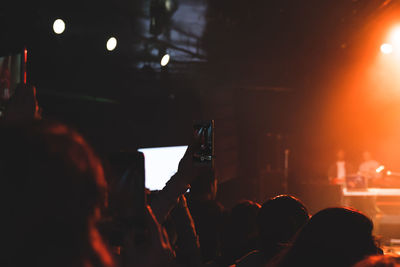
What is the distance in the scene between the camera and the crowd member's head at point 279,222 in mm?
2053

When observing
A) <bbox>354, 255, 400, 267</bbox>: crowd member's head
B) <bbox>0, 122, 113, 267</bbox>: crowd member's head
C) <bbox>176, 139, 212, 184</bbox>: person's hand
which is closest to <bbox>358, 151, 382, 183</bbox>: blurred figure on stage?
<bbox>176, 139, 212, 184</bbox>: person's hand

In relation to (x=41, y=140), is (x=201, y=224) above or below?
below

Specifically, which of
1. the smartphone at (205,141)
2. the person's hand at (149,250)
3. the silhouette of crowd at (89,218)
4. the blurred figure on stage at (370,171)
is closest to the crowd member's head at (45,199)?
the silhouette of crowd at (89,218)

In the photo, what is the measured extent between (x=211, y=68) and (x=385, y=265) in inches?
330

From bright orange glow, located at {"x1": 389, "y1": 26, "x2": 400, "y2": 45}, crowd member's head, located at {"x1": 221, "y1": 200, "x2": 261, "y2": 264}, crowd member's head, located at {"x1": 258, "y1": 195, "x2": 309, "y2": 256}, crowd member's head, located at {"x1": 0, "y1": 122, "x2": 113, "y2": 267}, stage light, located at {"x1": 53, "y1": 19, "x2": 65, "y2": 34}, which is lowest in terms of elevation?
crowd member's head, located at {"x1": 221, "y1": 200, "x2": 261, "y2": 264}

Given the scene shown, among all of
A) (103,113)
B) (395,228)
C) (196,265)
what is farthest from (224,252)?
(395,228)

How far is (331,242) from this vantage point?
1.25m

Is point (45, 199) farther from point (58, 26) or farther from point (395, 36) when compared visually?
point (395, 36)

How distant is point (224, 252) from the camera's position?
10.3 ft

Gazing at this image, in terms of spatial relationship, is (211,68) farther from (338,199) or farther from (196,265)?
(196,265)

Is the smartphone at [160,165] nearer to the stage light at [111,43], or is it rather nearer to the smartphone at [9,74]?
the smartphone at [9,74]

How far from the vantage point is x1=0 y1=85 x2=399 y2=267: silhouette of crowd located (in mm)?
602

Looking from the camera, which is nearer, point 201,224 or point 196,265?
point 196,265

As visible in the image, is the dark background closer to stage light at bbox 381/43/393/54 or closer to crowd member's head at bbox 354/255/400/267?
stage light at bbox 381/43/393/54
